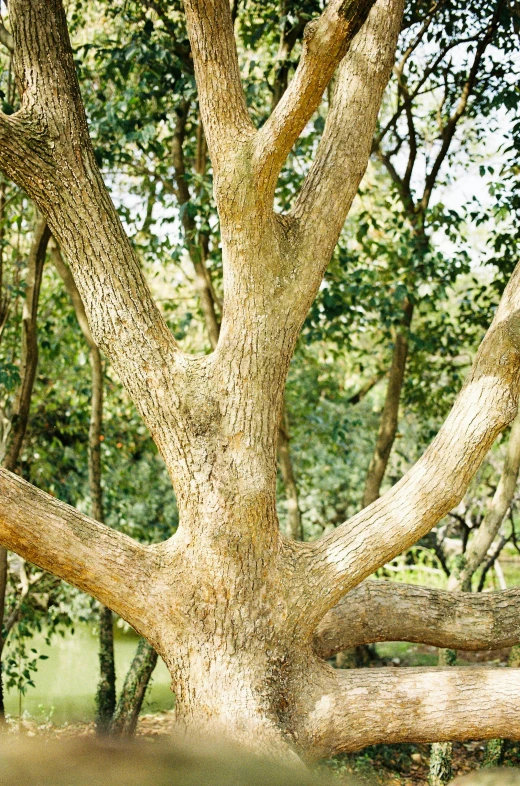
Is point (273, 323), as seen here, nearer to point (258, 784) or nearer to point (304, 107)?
point (304, 107)

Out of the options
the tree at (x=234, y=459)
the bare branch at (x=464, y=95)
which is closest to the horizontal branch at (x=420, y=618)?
the tree at (x=234, y=459)

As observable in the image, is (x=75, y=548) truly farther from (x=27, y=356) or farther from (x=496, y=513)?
(x=496, y=513)

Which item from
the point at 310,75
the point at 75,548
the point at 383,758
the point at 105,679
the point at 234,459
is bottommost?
the point at 383,758

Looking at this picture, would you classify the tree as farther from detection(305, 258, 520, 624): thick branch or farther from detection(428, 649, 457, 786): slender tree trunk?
detection(428, 649, 457, 786): slender tree trunk

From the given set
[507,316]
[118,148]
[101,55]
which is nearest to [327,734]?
[507,316]

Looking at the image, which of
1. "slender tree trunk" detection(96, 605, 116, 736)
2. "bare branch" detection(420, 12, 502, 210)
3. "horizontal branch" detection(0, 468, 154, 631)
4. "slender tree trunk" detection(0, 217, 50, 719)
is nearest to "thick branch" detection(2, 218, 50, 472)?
"slender tree trunk" detection(0, 217, 50, 719)

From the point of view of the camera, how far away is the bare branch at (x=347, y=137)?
3590 mm

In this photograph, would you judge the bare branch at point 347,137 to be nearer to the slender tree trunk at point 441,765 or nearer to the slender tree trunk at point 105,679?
the slender tree trunk at point 441,765

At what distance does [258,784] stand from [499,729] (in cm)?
145

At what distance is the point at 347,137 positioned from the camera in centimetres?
362

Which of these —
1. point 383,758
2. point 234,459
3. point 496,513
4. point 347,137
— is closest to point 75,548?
point 234,459

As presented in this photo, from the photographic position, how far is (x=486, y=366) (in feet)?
11.3

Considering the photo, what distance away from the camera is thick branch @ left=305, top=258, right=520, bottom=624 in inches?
133

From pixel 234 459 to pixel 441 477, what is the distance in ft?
2.96
